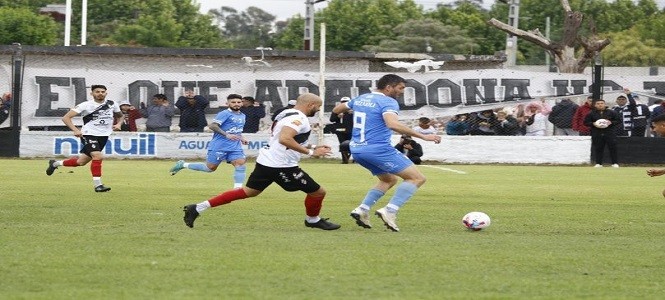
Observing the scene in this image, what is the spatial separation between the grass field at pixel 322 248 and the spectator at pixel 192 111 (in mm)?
11937

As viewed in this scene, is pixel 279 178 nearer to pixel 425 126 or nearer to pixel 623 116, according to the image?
pixel 425 126

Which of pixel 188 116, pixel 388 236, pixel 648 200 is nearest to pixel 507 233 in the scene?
pixel 388 236

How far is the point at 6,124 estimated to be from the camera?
1280 inches

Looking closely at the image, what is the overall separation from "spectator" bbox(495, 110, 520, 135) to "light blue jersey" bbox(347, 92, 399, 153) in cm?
1943

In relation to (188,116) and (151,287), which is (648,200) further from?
(188,116)

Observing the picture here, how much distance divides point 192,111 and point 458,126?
23.2ft

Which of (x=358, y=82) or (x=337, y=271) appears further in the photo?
(x=358, y=82)

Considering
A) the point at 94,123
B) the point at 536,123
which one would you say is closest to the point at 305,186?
the point at 94,123

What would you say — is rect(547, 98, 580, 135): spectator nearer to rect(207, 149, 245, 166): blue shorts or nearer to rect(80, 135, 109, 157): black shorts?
rect(207, 149, 245, 166): blue shorts

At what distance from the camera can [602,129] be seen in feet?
101

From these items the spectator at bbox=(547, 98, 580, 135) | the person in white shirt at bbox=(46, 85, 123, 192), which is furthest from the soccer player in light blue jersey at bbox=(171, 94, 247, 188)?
the spectator at bbox=(547, 98, 580, 135)

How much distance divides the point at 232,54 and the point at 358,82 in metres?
5.35

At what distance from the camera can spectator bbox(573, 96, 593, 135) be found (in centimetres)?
3219

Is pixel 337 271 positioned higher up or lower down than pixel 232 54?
lower down
